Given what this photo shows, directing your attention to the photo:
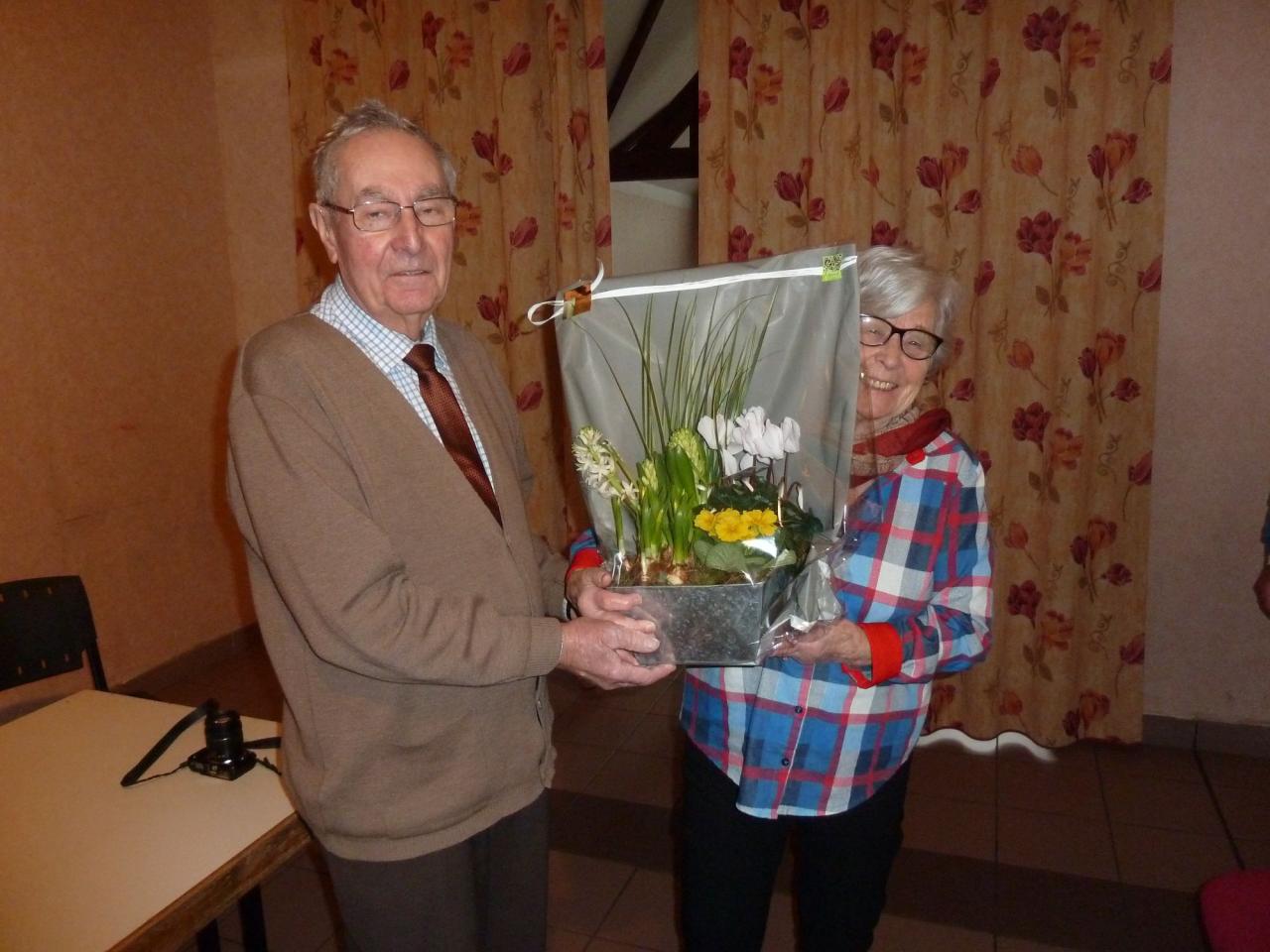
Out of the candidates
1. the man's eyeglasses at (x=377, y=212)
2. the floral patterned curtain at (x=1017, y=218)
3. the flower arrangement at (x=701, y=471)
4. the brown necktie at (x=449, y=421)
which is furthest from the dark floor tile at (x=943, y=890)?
the man's eyeglasses at (x=377, y=212)

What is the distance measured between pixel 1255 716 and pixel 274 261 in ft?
13.8

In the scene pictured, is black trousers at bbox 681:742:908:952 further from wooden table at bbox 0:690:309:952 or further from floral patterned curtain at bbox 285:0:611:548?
floral patterned curtain at bbox 285:0:611:548

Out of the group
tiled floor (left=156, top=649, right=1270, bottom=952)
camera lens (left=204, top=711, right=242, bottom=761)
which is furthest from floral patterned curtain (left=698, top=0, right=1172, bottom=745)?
camera lens (left=204, top=711, right=242, bottom=761)

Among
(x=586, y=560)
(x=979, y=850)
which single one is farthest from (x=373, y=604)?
(x=979, y=850)

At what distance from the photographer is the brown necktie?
3.76ft

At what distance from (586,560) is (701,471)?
0.32 metres

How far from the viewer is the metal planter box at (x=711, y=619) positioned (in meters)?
0.97

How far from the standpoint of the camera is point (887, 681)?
1191mm

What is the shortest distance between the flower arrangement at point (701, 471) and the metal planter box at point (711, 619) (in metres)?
0.02

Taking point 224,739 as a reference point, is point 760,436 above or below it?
above

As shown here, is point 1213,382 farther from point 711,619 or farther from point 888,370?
point 711,619

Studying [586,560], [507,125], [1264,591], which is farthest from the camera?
[507,125]

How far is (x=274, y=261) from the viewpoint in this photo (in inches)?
150

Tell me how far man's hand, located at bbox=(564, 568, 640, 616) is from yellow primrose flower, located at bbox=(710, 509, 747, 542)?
0.41ft
